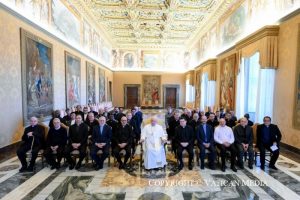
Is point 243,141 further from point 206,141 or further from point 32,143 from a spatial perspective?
point 32,143

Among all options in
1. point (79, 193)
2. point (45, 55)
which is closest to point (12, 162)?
point (79, 193)

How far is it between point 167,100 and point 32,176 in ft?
65.0

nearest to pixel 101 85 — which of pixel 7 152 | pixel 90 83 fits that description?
pixel 90 83

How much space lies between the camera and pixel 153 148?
5195 millimetres

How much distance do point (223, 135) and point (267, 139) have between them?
116 cm

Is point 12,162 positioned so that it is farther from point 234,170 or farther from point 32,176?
point 234,170

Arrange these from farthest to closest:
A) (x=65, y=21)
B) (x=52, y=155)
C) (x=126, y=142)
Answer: (x=65, y=21), (x=126, y=142), (x=52, y=155)

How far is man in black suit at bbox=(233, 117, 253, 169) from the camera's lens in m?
5.11

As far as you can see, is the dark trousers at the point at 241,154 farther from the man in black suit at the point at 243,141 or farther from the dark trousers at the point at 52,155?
the dark trousers at the point at 52,155

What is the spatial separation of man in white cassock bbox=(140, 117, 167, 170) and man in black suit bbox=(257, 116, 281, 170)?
8.45ft

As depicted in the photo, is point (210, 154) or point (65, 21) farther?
point (65, 21)

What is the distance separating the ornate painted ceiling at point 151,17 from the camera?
35.6ft

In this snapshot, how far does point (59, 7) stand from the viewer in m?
9.02

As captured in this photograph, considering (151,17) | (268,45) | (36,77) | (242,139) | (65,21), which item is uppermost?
(151,17)
